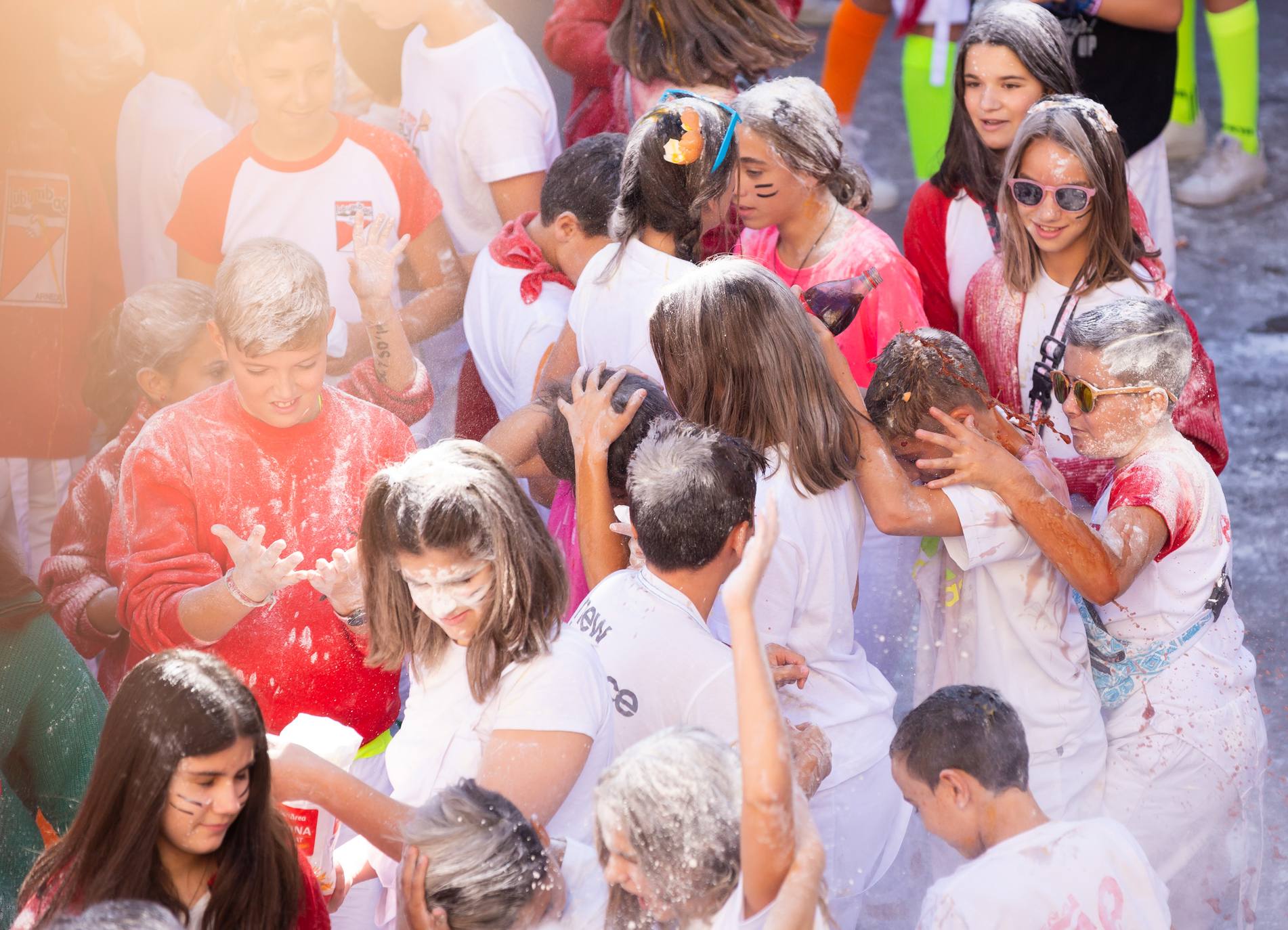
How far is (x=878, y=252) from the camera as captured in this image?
335 cm

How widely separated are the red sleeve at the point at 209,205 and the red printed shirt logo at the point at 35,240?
0.27 meters

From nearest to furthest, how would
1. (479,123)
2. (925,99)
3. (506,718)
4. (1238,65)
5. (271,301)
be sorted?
1. (506,718)
2. (271,301)
3. (479,123)
4. (925,99)
5. (1238,65)

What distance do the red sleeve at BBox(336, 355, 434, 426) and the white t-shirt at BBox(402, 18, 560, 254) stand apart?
565 millimetres

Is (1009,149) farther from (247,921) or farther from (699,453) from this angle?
(247,921)

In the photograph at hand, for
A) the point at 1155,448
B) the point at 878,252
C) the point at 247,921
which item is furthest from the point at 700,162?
the point at 247,921

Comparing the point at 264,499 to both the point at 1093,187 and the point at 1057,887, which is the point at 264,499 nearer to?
the point at 1057,887

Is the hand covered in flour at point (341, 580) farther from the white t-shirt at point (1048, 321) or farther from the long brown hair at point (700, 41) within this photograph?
the long brown hair at point (700, 41)

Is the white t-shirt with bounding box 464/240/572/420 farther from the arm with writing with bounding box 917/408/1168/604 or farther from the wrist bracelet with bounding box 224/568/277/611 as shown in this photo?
the arm with writing with bounding box 917/408/1168/604

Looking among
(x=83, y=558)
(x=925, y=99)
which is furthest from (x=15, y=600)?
(x=925, y=99)

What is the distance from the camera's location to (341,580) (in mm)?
2578

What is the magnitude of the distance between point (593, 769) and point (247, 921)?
22.8 inches

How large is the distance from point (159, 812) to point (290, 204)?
1.91 meters

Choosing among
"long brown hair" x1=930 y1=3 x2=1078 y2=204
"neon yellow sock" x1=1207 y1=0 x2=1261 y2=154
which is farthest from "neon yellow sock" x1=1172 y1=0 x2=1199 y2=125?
"long brown hair" x1=930 y1=3 x2=1078 y2=204

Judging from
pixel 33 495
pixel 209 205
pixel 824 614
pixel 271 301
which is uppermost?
pixel 271 301
